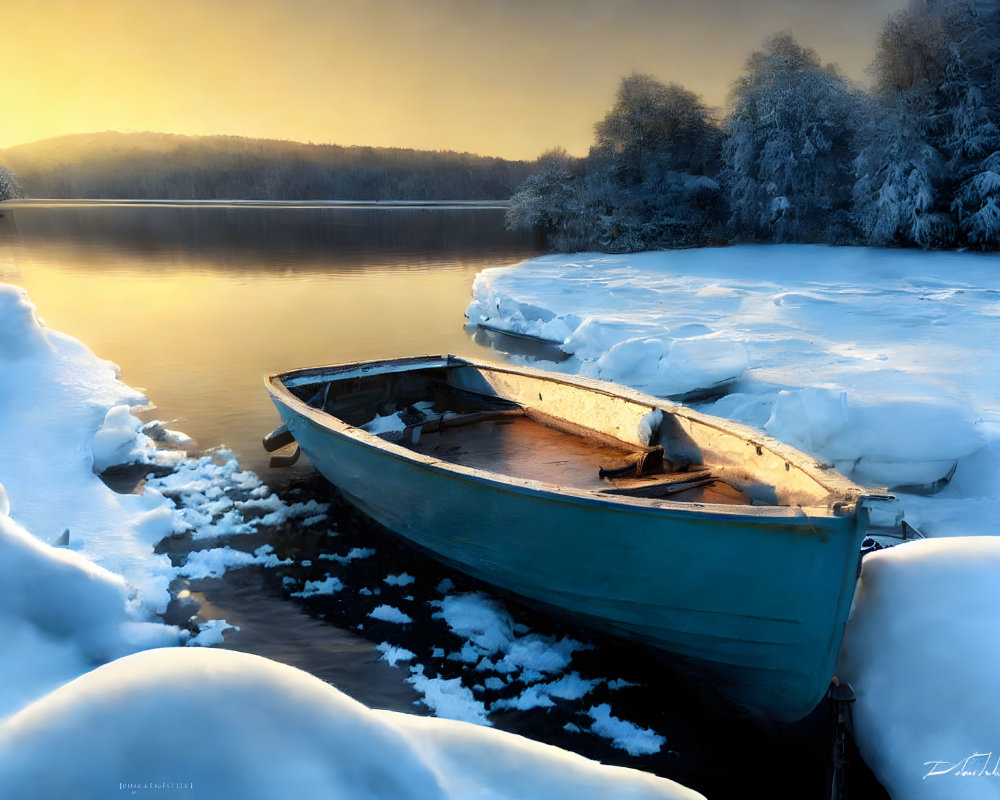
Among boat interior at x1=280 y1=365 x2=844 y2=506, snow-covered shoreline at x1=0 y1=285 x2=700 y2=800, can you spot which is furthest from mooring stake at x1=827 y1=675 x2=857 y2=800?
snow-covered shoreline at x1=0 y1=285 x2=700 y2=800

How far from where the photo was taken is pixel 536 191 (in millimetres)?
36000

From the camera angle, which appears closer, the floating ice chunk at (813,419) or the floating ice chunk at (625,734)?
the floating ice chunk at (625,734)

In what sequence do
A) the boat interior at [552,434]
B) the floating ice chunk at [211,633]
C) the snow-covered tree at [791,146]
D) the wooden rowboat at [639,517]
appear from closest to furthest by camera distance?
the wooden rowboat at [639,517]
the floating ice chunk at [211,633]
the boat interior at [552,434]
the snow-covered tree at [791,146]

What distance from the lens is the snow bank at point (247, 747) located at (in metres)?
2.12

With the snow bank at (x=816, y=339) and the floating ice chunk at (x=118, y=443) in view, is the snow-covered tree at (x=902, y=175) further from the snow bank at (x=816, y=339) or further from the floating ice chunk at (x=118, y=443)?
the floating ice chunk at (x=118, y=443)

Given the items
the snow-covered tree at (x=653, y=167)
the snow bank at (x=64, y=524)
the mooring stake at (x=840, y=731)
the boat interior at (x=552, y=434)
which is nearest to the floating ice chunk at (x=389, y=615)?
the snow bank at (x=64, y=524)

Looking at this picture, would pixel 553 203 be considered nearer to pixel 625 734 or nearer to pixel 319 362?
pixel 319 362

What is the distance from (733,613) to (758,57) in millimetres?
32001

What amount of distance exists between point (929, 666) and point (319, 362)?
13.1m

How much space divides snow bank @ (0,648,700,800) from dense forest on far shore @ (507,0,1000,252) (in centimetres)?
2486

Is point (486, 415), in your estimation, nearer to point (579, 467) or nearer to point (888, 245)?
point (579, 467)

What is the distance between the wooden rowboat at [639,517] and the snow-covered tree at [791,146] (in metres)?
24.3

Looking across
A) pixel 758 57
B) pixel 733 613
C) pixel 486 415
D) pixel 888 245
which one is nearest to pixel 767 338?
pixel 486 415

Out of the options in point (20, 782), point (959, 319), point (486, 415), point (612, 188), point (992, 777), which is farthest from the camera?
point (612, 188)
